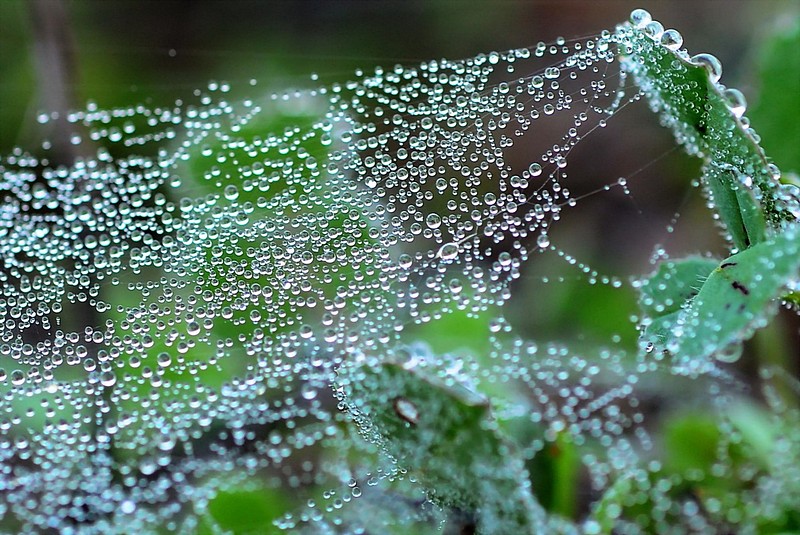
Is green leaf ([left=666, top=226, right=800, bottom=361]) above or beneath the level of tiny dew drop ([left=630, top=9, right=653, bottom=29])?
beneath

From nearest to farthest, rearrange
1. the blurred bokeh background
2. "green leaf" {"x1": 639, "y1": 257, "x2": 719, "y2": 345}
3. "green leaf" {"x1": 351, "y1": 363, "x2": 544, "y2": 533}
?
"green leaf" {"x1": 351, "y1": 363, "x2": 544, "y2": 533}
"green leaf" {"x1": 639, "y1": 257, "x2": 719, "y2": 345}
the blurred bokeh background

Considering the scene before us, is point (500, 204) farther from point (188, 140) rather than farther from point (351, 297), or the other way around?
point (188, 140)

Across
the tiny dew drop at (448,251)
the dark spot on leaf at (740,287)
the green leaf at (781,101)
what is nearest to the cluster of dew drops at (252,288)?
the tiny dew drop at (448,251)

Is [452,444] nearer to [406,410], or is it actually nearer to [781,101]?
[406,410]

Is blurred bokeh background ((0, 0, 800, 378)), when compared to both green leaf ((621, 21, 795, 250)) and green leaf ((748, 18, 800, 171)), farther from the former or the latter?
green leaf ((621, 21, 795, 250))

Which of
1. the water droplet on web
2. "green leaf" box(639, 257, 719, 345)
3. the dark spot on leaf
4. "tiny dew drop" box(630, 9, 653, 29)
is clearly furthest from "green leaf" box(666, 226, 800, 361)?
"tiny dew drop" box(630, 9, 653, 29)

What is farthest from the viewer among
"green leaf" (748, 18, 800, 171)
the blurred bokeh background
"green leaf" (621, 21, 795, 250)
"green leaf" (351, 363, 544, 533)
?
the blurred bokeh background
